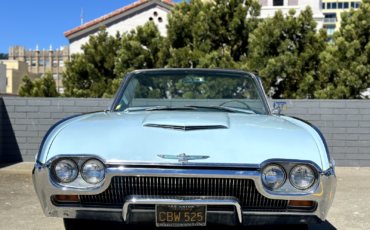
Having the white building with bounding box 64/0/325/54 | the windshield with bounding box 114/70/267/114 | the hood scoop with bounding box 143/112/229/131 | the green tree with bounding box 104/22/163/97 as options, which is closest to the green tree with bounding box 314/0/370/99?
the green tree with bounding box 104/22/163/97

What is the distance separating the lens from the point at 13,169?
25.1 feet

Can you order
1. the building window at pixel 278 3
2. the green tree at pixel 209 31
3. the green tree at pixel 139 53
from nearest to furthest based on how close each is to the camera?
the green tree at pixel 209 31
the green tree at pixel 139 53
the building window at pixel 278 3

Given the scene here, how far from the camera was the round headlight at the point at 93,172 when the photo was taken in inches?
97.9

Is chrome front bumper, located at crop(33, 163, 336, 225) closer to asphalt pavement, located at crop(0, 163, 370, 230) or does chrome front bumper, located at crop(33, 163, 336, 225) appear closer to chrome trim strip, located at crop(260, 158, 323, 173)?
chrome trim strip, located at crop(260, 158, 323, 173)

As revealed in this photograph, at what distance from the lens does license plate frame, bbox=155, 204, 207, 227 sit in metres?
2.42

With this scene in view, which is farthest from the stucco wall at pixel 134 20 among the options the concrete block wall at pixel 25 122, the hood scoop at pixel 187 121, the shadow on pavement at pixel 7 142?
the hood scoop at pixel 187 121

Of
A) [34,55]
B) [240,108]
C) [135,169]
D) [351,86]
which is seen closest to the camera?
[135,169]

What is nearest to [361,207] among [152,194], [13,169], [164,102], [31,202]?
[164,102]

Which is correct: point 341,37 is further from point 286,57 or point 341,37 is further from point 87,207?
point 87,207

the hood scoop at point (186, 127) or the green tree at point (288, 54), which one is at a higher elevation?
the green tree at point (288, 54)

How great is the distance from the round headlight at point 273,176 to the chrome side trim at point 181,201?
0.23m

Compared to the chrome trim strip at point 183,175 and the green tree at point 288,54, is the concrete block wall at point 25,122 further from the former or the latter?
the chrome trim strip at point 183,175

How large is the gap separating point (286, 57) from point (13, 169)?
27.0 ft

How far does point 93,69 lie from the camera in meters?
15.8
